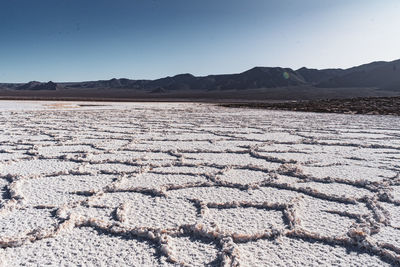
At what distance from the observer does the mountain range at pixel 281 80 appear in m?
51.0

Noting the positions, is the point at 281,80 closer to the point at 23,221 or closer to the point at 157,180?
the point at 157,180

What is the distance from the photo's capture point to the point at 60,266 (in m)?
1.11

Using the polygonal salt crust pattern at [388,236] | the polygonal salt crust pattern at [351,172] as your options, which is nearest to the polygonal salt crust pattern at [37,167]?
the polygonal salt crust pattern at [351,172]

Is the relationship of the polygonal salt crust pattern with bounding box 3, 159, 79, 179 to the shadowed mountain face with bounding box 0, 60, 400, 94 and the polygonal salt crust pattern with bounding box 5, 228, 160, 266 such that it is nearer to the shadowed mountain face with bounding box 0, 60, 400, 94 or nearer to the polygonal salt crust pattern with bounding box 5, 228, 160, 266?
the polygonal salt crust pattern with bounding box 5, 228, 160, 266

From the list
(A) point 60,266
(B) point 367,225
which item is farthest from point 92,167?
(B) point 367,225

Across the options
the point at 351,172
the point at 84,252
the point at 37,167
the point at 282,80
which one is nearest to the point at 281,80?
the point at 282,80

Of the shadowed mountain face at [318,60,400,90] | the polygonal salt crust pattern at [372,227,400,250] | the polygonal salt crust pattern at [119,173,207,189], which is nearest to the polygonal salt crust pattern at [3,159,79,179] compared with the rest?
the polygonal salt crust pattern at [119,173,207,189]

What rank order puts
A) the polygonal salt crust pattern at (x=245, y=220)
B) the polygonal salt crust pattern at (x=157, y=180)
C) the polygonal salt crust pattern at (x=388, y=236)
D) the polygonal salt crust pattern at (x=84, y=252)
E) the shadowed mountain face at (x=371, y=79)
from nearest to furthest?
the polygonal salt crust pattern at (x=84, y=252) < the polygonal salt crust pattern at (x=388, y=236) < the polygonal salt crust pattern at (x=245, y=220) < the polygonal salt crust pattern at (x=157, y=180) < the shadowed mountain face at (x=371, y=79)

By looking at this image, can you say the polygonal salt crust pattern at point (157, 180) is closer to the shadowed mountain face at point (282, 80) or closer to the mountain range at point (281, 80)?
the mountain range at point (281, 80)

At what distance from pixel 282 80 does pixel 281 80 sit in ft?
0.65

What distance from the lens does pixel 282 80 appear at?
64.7m

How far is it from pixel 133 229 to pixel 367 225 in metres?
0.99

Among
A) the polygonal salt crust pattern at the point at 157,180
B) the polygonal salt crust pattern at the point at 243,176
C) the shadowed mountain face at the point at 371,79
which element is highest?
the shadowed mountain face at the point at 371,79

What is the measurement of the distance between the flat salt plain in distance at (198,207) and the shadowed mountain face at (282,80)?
45.4 m
